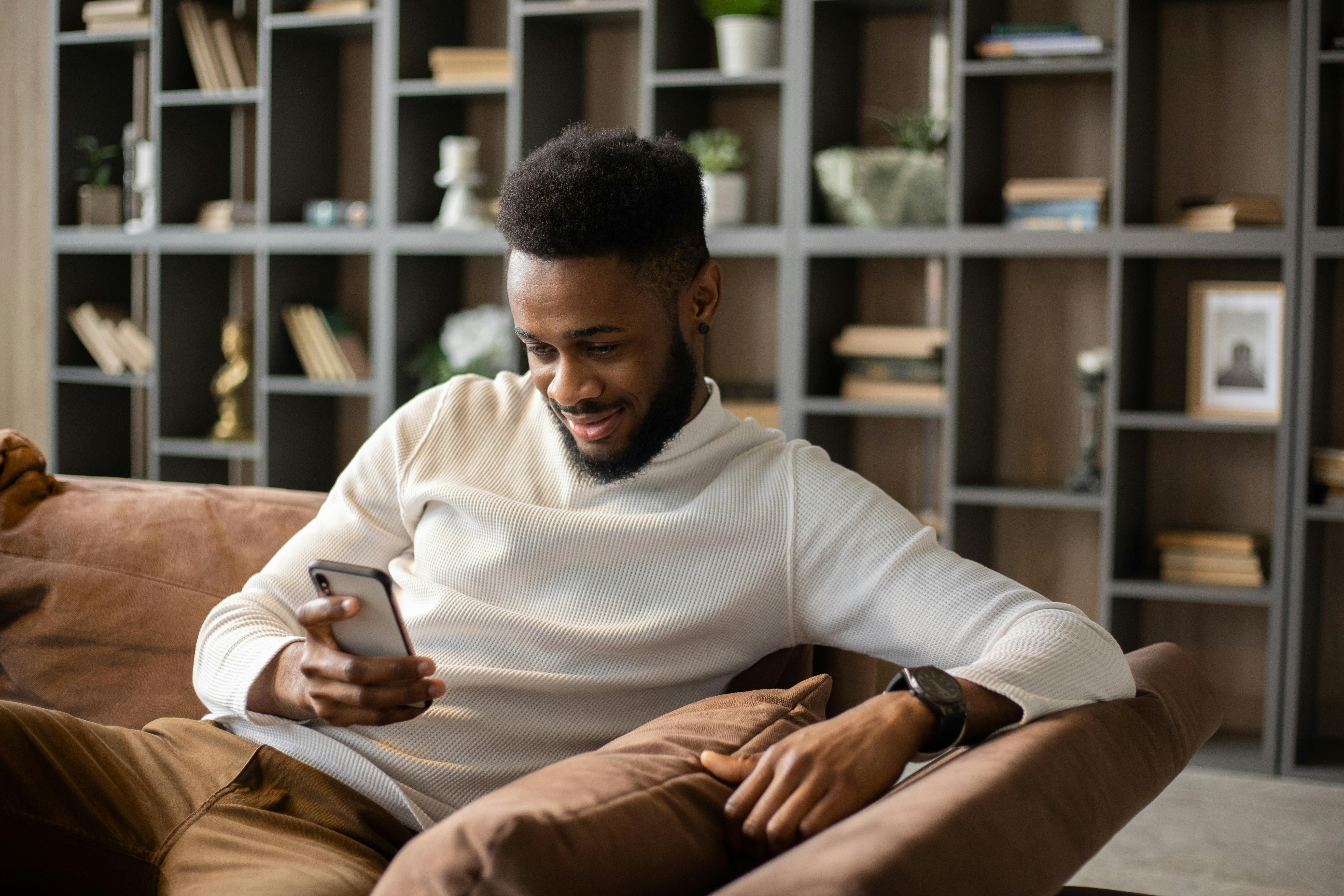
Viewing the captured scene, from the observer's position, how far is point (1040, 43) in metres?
3.25

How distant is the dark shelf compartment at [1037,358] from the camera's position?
3.55m

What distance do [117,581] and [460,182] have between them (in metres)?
2.17

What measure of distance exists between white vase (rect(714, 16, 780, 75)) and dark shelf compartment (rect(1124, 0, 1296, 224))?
3.17ft

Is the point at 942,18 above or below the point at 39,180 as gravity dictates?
above

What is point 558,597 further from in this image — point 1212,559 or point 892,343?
Result: point 1212,559

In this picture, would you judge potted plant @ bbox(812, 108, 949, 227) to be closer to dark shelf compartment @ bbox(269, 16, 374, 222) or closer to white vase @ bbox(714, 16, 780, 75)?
white vase @ bbox(714, 16, 780, 75)

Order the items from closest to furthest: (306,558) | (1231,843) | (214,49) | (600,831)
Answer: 1. (600,831)
2. (306,558)
3. (1231,843)
4. (214,49)

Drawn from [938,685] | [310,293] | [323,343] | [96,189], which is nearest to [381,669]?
[938,685]

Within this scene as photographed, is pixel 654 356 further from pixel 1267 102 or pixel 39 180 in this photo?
pixel 39 180

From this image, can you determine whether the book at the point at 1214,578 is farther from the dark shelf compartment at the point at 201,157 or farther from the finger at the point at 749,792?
the dark shelf compartment at the point at 201,157

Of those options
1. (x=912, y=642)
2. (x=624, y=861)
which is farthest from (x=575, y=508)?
(x=624, y=861)

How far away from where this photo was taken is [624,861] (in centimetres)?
97

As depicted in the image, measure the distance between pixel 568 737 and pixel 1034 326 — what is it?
8.05 feet

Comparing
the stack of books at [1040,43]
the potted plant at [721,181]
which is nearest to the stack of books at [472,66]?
the potted plant at [721,181]
